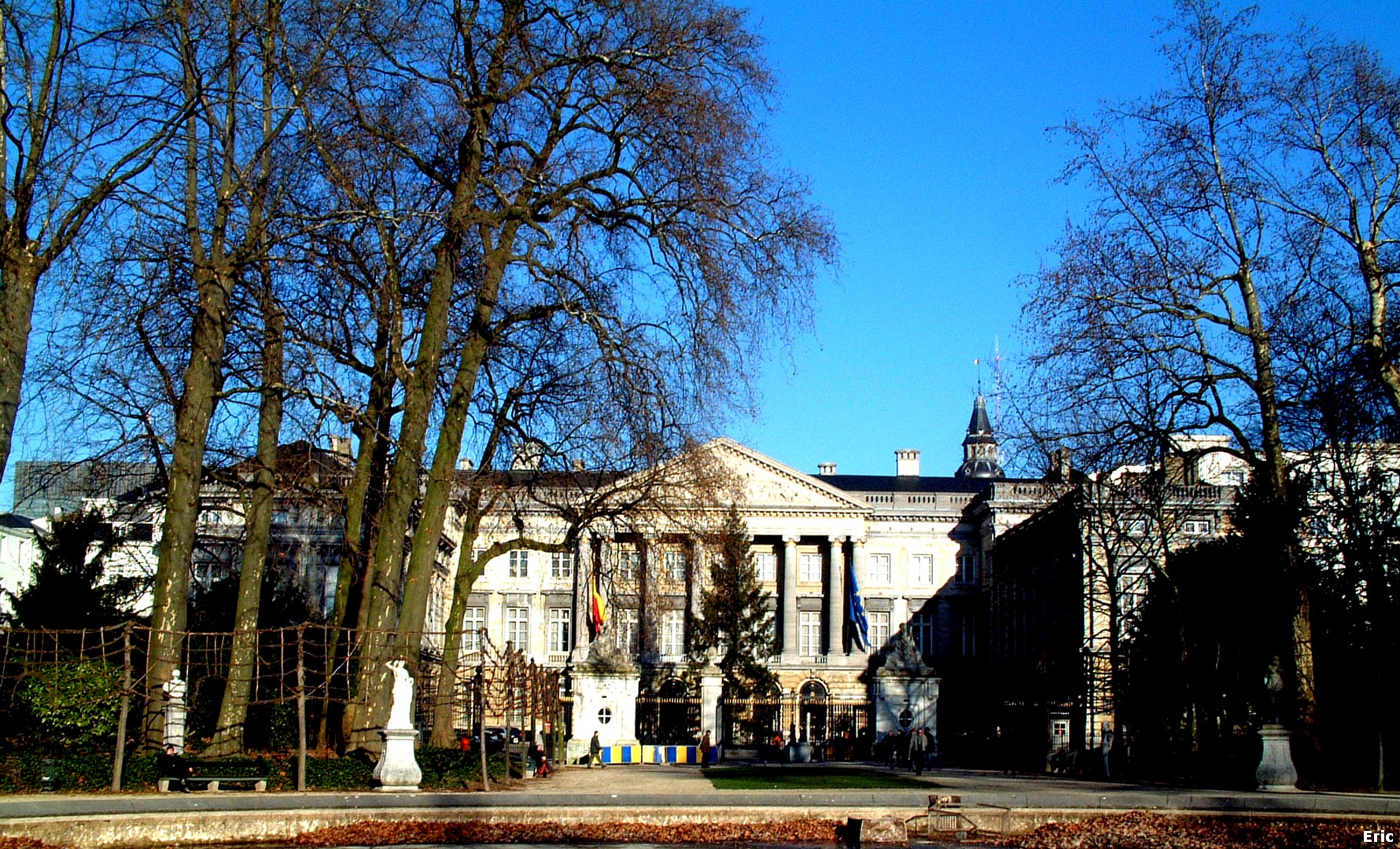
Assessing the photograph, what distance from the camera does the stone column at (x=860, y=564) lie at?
75.5 m

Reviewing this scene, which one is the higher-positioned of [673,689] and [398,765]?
[673,689]

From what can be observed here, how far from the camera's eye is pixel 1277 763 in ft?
77.5

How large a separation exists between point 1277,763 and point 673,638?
53954 mm

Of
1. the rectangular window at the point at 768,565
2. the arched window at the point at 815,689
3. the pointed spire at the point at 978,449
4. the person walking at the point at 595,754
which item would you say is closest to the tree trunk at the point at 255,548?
the person walking at the point at 595,754

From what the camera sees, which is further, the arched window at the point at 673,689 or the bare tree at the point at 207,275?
the arched window at the point at 673,689

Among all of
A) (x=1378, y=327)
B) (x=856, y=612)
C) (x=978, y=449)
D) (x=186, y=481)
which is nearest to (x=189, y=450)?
(x=186, y=481)

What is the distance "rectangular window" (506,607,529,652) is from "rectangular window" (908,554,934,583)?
2073 cm

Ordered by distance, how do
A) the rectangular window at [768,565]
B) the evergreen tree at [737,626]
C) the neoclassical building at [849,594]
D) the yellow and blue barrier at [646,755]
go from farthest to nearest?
the rectangular window at [768,565] → the neoclassical building at [849,594] → the evergreen tree at [737,626] → the yellow and blue barrier at [646,755]

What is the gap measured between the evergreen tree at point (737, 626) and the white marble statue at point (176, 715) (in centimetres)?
3937

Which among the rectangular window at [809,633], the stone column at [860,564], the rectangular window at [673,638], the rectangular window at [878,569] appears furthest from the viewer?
the rectangular window at [878,569]

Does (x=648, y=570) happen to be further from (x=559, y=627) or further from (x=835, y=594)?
(x=835, y=594)

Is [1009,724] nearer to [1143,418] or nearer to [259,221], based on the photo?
[1143,418]

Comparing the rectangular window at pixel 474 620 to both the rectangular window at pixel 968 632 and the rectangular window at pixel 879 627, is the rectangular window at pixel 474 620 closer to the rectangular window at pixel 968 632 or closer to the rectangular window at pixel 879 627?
the rectangular window at pixel 879 627

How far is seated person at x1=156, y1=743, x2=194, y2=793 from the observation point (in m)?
20.8
